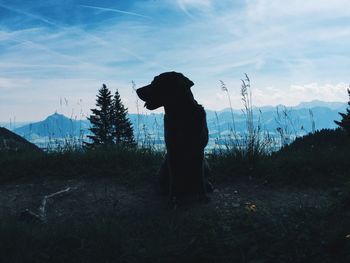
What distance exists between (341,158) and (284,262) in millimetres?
4058

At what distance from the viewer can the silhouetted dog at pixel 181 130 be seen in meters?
5.37

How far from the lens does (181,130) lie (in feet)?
18.4

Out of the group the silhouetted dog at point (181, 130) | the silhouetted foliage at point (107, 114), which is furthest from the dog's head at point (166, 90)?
the silhouetted foliage at point (107, 114)

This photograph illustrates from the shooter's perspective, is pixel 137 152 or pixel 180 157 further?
pixel 137 152

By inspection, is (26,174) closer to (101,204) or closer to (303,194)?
(101,204)

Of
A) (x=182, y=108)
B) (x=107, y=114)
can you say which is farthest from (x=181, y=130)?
(x=107, y=114)

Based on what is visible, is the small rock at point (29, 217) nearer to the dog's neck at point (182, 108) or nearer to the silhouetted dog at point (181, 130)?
the silhouetted dog at point (181, 130)

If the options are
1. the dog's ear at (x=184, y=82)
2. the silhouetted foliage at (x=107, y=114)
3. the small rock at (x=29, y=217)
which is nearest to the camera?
the dog's ear at (x=184, y=82)

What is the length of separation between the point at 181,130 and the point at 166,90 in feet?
1.87

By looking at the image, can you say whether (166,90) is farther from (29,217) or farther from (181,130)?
(29,217)

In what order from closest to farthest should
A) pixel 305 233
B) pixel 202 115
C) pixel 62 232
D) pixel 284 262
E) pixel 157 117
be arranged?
pixel 284 262 → pixel 305 233 → pixel 62 232 → pixel 202 115 → pixel 157 117

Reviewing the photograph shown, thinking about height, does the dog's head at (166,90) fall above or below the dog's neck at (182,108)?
above

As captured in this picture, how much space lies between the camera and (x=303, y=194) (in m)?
6.42

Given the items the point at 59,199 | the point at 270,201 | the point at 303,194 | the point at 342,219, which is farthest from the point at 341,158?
the point at 59,199
